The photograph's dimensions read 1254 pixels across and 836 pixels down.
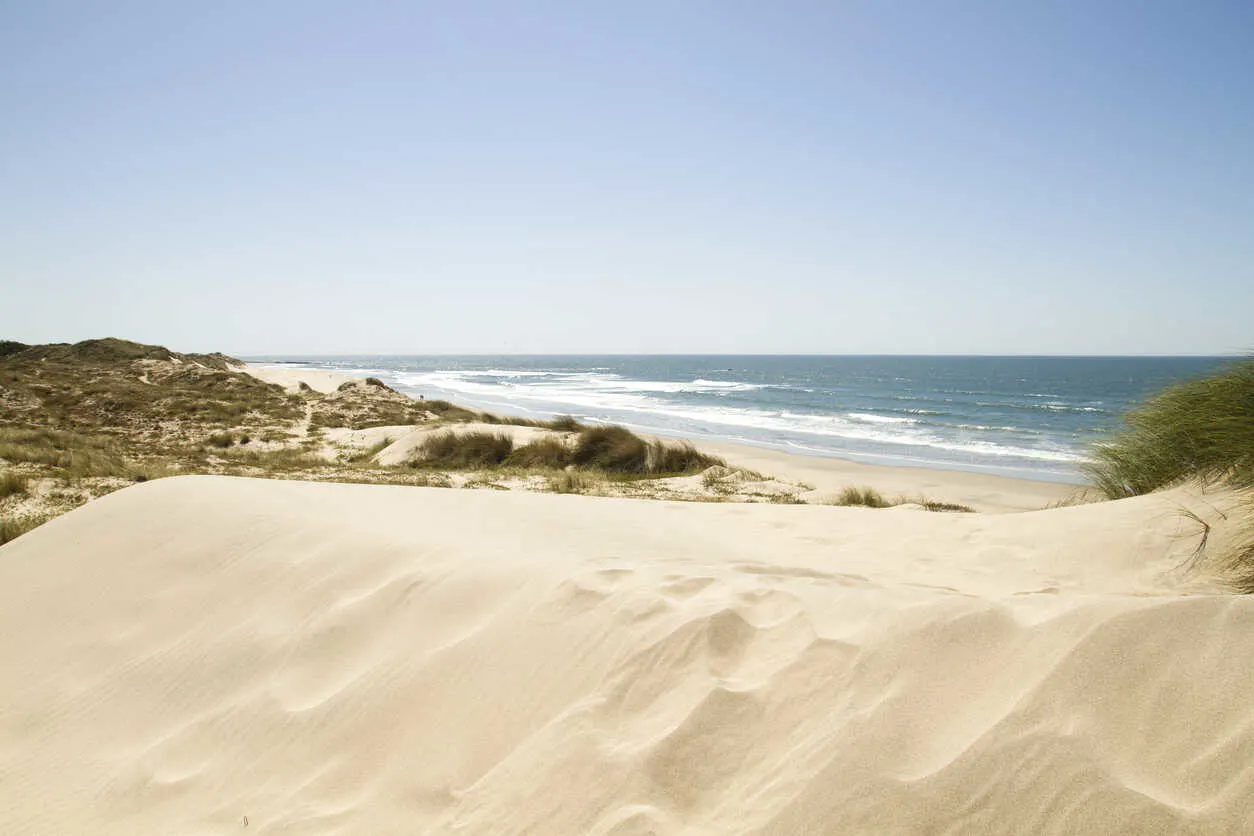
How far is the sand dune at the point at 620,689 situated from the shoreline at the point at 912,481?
933 centimetres

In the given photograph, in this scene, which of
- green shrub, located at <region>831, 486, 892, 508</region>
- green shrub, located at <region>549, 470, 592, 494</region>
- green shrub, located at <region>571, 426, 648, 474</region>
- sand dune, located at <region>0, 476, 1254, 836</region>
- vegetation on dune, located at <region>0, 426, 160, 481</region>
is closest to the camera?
sand dune, located at <region>0, 476, 1254, 836</region>

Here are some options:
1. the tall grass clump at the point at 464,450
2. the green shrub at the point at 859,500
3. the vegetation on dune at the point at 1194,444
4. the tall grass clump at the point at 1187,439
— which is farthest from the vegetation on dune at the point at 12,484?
the tall grass clump at the point at 1187,439

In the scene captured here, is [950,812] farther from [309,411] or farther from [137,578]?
[309,411]

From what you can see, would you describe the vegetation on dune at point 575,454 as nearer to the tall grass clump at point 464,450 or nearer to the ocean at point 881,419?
the tall grass clump at point 464,450

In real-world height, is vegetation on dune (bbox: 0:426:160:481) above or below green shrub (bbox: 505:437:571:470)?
above

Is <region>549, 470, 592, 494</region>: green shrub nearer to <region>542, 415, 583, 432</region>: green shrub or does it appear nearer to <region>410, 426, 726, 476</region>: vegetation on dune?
<region>410, 426, 726, 476</region>: vegetation on dune

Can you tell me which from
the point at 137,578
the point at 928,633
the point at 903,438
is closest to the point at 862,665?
the point at 928,633

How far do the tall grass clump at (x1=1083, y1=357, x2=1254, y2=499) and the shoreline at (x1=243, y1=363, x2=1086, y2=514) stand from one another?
17.8 feet

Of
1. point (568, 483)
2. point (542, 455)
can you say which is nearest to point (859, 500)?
point (568, 483)

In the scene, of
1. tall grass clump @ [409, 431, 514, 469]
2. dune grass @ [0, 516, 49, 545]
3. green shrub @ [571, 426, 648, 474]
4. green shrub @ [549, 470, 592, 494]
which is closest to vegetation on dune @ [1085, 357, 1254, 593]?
green shrub @ [549, 470, 592, 494]

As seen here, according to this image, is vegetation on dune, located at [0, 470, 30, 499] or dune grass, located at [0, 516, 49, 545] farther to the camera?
vegetation on dune, located at [0, 470, 30, 499]

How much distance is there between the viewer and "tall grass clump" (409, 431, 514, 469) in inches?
544

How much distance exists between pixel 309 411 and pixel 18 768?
24.3 metres

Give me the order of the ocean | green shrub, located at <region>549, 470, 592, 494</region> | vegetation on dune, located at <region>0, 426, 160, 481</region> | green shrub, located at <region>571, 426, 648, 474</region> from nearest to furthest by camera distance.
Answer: vegetation on dune, located at <region>0, 426, 160, 481</region> < green shrub, located at <region>549, 470, 592, 494</region> < green shrub, located at <region>571, 426, 648, 474</region> < the ocean
